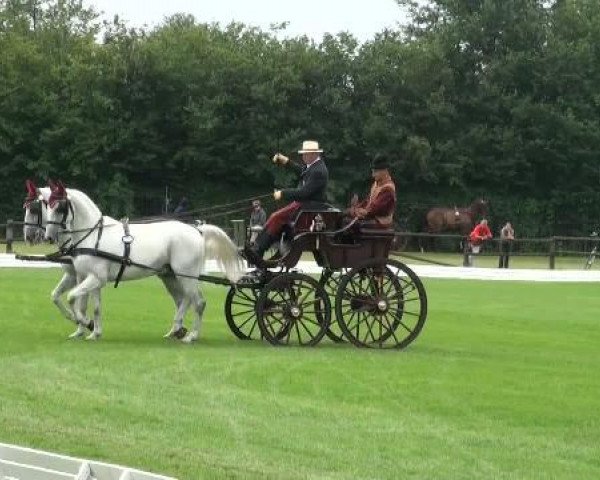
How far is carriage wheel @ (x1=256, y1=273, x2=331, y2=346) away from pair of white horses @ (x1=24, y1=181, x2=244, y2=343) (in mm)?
627

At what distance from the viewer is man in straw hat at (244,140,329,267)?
15.8 m

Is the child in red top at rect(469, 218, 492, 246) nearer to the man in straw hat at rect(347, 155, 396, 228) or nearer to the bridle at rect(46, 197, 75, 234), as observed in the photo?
the man in straw hat at rect(347, 155, 396, 228)

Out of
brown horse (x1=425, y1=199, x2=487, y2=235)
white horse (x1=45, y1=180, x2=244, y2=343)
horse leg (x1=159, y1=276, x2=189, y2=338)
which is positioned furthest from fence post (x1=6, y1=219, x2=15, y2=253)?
white horse (x1=45, y1=180, x2=244, y2=343)

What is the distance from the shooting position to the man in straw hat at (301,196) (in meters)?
15.8

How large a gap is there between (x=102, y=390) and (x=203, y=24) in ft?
160

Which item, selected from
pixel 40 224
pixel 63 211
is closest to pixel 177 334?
pixel 63 211

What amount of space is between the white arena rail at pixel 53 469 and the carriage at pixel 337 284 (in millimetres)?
8285

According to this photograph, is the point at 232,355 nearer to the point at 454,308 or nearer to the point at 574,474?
the point at 574,474

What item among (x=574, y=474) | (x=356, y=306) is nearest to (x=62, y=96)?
(x=356, y=306)

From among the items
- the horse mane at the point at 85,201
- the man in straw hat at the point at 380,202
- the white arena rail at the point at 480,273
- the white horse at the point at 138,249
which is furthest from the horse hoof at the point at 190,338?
the white arena rail at the point at 480,273

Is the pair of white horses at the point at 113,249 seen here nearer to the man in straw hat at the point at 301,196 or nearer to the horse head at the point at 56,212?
the horse head at the point at 56,212

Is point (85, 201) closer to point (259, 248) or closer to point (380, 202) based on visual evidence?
point (259, 248)

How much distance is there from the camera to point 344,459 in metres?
9.20

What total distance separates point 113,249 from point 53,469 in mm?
9101
